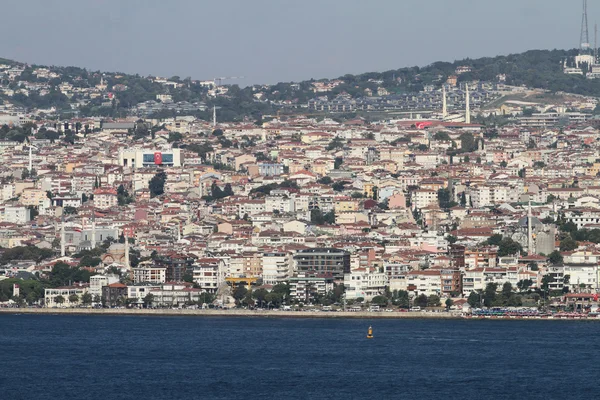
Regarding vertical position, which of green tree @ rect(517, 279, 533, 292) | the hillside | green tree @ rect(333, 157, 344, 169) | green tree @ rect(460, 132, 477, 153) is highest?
the hillside

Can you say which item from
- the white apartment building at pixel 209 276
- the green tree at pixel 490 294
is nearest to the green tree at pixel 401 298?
the green tree at pixel 490 294

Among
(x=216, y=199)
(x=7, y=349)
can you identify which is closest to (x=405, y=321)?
(x=7, y=349)

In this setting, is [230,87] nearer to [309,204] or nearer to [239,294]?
[309,204]

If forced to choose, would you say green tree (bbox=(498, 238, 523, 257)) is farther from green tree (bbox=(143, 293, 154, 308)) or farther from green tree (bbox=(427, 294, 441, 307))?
green tree (bbox=(143, 293, 154, 308))

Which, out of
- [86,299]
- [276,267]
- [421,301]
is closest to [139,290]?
[86,299]

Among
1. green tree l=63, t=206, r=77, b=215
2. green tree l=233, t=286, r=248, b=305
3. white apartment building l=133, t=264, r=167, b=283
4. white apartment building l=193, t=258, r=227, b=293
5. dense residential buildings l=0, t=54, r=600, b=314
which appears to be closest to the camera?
green tree l=233, t=286, r=248, b=305

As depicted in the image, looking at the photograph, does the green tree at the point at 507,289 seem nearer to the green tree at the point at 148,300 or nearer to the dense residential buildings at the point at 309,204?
the dense residential buildings at the point at 309,204

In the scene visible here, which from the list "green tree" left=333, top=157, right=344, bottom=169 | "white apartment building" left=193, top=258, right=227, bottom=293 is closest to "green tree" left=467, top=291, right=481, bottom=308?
"white apartment building" left=193, top=258, right=227, bottom=293
